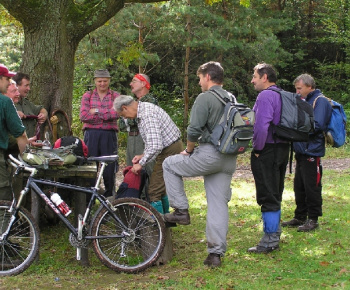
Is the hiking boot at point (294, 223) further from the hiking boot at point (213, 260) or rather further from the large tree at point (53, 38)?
the large tree at point (53, 38)

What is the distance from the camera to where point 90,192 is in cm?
517

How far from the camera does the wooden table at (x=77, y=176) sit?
17.8 ft

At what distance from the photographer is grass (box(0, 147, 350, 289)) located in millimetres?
4754

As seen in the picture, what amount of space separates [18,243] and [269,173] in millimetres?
2789

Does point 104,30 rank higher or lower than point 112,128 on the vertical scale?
higher

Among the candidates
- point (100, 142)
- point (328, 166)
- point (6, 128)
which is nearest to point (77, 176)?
point (6, 128)

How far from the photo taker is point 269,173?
556 centimetres

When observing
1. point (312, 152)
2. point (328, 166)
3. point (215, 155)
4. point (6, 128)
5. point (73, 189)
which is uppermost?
point (6, 128)

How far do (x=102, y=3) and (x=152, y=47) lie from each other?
43.6ft

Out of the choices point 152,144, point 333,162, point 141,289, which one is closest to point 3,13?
point 152,144

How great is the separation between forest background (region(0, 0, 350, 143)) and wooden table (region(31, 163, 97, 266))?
8764 millimetres

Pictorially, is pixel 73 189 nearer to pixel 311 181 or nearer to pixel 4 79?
pixel 4 79

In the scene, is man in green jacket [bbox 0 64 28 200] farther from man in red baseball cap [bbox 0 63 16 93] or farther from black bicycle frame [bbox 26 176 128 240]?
black bicycle frame [bbox 26 176 128 240]

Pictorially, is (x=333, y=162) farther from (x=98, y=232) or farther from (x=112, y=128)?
(x=98, y=232)
